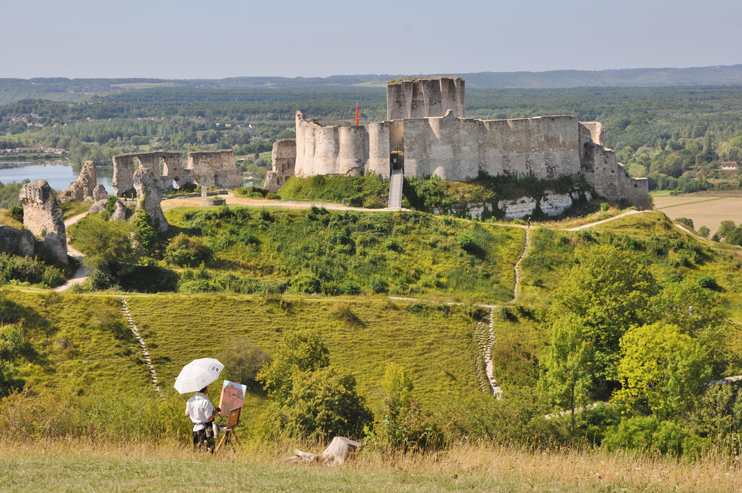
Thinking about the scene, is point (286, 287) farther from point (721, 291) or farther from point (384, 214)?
point (721, 291)

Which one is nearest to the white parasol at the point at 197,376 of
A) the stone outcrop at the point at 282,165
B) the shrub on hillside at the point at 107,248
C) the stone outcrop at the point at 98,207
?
the shrub on hillside at the point at 107,248

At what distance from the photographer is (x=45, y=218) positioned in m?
39.8

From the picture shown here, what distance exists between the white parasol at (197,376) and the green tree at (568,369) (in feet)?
45.1

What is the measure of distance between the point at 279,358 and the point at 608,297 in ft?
49.9

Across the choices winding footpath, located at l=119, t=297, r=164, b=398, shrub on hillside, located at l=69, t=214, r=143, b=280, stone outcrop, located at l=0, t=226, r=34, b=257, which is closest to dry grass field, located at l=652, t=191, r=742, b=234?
shrub on hillside, located at l=69, t=214, r=143, b=280

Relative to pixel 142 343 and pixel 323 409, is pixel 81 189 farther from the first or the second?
pixel 323 409

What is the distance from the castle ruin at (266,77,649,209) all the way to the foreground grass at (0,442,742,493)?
38.1 meters

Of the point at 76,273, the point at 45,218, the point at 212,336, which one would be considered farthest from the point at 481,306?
the point at 45,218


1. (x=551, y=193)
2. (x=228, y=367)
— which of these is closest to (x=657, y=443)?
(x=228, y=367)

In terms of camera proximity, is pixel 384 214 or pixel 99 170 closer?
pixel 384 214

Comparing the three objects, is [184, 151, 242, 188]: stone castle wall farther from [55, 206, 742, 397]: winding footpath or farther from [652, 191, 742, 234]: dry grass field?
[652, 191, 742, 234]: dry grass field

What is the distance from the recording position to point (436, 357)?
33.9 metres

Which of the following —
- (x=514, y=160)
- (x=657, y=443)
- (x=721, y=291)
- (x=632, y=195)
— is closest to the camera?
(x=657, y=443)

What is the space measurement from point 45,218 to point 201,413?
2824 cm
